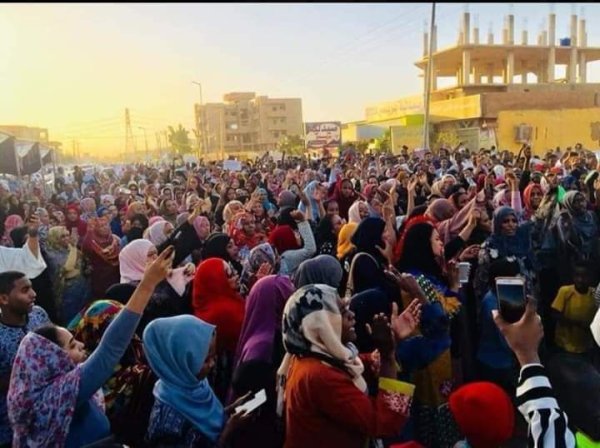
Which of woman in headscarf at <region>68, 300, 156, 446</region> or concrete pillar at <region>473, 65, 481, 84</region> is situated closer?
woman in headscarf at <region>68, 300, 156, 446</region>

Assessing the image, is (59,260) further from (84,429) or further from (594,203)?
(594,203)

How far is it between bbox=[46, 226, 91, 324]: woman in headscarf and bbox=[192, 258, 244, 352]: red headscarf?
2.27 metres

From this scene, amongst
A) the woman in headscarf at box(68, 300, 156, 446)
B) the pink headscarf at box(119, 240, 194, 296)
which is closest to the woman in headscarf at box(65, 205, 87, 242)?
the pink headscarf at box(119, 240, 194, 296)

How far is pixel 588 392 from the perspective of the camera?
328 centimetres

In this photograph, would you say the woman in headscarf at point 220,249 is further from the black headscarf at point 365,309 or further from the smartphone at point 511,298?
the smartphone at point 511,298

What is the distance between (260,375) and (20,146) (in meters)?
15.4

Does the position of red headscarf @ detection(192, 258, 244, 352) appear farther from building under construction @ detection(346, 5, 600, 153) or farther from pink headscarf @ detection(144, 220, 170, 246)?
building under construction @ detection(346, 5, 600, 153)

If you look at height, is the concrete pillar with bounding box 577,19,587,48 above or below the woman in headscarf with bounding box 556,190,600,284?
above

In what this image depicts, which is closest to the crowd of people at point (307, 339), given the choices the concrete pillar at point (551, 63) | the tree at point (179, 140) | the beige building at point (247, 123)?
the concrete pillar at point (551, 63)

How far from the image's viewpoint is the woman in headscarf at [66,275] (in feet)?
16.6

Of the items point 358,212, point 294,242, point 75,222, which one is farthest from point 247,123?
point 294,242

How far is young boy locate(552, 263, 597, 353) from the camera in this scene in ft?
12.4

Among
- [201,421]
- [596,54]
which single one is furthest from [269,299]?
[596,54]

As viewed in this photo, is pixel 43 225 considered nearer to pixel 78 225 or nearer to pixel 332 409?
pixel 78 225
